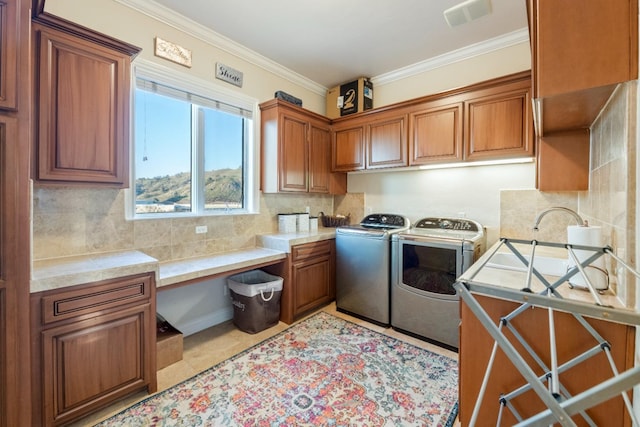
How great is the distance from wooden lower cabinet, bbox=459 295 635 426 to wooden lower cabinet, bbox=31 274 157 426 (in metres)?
1.94

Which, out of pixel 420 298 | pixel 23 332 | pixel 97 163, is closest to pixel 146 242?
pixel 97 163

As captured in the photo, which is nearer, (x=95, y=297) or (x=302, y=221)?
(x=95, y=297)

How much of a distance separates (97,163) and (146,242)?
764 millimetres

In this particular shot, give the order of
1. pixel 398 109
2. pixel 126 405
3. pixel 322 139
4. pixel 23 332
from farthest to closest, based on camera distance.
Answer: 1. pixel 322 139
2. pixel 398 109
3. pixel 126 405
4. pixel 23 332

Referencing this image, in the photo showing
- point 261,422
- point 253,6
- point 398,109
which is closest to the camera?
point 261,422

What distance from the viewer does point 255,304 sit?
2.69 m

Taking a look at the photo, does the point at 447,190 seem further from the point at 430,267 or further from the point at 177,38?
the point at 177,38

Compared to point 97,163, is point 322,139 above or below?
above

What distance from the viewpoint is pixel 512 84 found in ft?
8.00

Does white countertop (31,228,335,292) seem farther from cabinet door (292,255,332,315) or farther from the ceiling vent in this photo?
the ceiling vent

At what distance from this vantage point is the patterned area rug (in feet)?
5.50

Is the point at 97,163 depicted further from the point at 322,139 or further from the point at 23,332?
the point at 322,139

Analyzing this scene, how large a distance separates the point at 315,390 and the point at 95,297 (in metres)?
Answer: 1.51

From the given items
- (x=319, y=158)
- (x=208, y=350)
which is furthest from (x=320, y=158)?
(x=208, y=350)
